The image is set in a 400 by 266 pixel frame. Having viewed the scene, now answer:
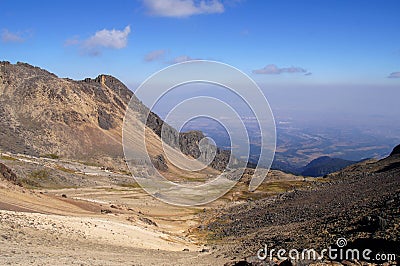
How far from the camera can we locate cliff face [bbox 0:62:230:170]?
10938 centimetres

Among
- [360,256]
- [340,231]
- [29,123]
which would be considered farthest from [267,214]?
[29,123]

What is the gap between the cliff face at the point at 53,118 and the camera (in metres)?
109

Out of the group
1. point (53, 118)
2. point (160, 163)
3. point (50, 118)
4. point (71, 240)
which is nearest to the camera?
point (71, 240)

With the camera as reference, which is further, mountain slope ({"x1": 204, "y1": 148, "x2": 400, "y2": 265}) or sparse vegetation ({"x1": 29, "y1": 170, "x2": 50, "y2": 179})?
sparse vegetation ({"x1": 29, "y1": 170, "x2": 50, "y2": 179})

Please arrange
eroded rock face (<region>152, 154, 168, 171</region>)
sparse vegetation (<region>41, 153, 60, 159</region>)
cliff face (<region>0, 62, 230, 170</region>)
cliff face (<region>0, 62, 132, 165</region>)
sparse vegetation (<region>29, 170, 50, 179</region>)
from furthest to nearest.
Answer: eroded rock face (<region>152, 154, 168, 171</region>), cliff face (<region>0, 62, 230, 170</region>), cliff face (<region>0, 62, 132, 165</region>), sparse vegetation (<region>41, 153, 60, 159</region>), sparse vegetation (<region>29, 170, 50, 179</region>)

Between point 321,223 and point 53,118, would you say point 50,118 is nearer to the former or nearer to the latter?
point 53,118

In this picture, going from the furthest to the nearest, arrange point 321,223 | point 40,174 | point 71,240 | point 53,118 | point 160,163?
point 160,163 → point 53,118 → point 40,174 → point 321,223 → point 71,240

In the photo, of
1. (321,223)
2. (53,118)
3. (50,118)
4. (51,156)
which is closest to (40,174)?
(51,156)

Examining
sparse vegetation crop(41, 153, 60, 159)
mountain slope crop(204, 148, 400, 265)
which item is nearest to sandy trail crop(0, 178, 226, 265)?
mountain slope crop(204, 148, 400, 265)

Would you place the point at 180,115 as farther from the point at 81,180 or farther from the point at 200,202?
the point at 81,180

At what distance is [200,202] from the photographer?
66.8 meters

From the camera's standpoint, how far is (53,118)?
395ft

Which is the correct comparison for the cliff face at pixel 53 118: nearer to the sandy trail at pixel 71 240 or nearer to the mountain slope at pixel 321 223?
the mountain slope at pixel 321 223

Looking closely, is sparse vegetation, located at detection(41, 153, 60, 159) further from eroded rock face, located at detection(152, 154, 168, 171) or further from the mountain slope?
the mountain slope
